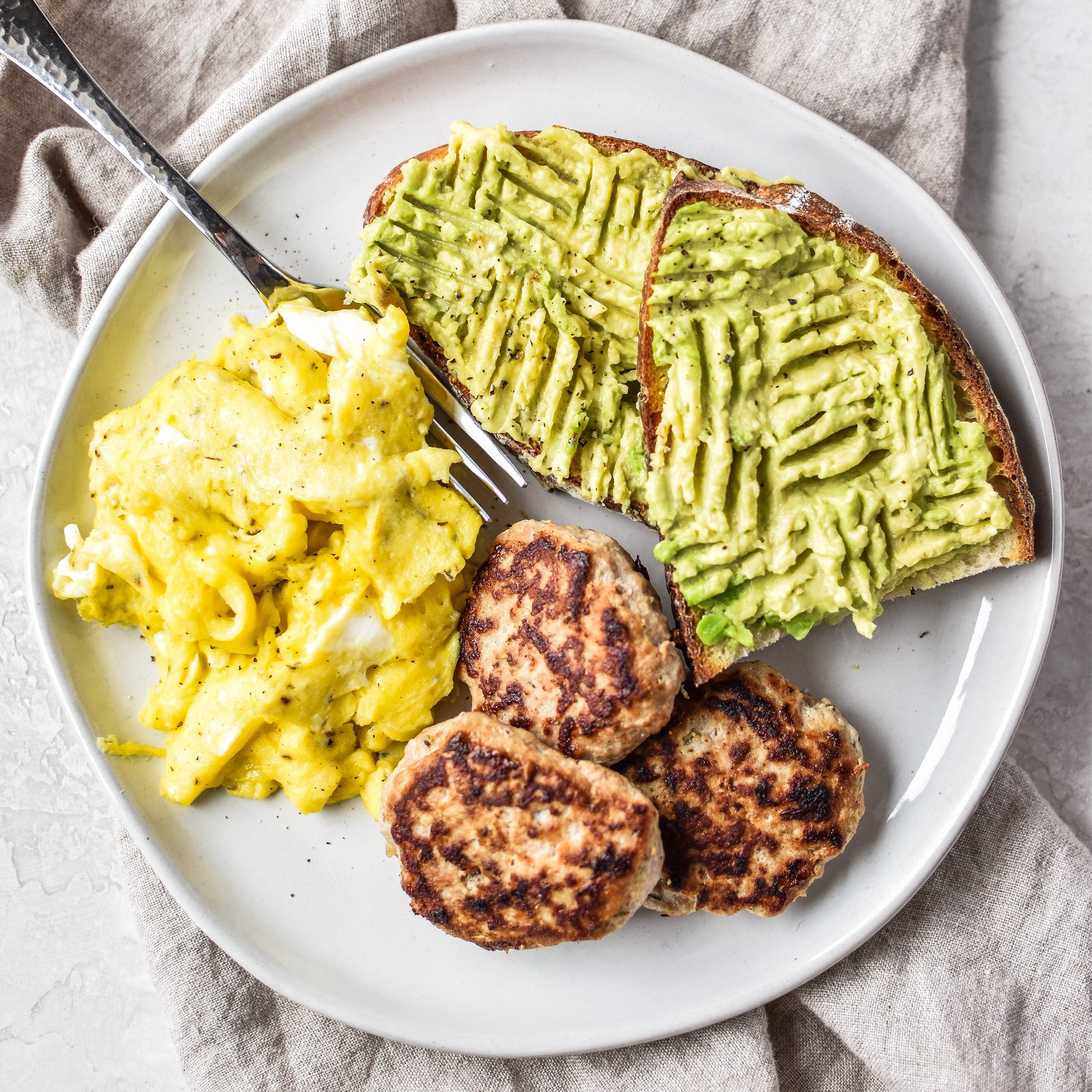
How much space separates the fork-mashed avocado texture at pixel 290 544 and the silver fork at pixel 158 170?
0.59ft

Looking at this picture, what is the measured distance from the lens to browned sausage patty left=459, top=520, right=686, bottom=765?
2.90 metres

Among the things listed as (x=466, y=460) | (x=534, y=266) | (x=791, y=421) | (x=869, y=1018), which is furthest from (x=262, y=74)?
(x=869, y=1018)

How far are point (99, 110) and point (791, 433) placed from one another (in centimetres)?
267

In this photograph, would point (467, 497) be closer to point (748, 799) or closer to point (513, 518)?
point (513, 518)

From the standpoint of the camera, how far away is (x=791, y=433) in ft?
8.97

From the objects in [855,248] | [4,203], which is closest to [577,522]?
[855,248]

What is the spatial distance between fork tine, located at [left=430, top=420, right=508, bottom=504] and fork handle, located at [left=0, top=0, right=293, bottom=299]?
2.71 feet

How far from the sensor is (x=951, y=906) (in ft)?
11.2

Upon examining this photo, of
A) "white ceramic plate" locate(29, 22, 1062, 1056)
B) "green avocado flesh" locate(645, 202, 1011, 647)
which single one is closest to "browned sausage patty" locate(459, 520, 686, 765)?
"green avocado flesh" locate(645, 202, 1011, 647)

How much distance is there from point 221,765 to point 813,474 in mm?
2206

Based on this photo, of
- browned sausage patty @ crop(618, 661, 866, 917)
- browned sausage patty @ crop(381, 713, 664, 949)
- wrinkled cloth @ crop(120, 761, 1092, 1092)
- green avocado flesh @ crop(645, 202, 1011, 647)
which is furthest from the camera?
wrinkled cloth @ crop(120, 761, 1092, 1092)

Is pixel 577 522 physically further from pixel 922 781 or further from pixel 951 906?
pixel 951 906

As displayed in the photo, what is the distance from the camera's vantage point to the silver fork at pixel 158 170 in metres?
3.24

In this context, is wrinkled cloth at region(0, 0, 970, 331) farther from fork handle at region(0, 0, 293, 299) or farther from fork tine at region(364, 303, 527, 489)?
fork tine at region(364, 303, 527, 489)
